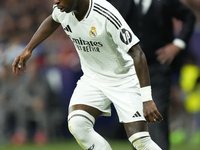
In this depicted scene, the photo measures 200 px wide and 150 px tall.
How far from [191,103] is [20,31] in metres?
4.26

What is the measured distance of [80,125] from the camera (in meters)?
4.21

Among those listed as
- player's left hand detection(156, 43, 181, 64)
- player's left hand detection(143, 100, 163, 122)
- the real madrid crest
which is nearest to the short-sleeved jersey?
the real madrid crest

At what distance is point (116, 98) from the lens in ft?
14.3

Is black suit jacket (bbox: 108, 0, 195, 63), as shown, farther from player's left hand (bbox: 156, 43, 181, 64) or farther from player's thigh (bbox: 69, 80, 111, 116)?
player's thigh (bbox: 69, 80, 111, 116)

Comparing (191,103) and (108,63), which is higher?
(108,63)

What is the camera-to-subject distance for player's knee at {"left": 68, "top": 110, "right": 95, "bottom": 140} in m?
4.21

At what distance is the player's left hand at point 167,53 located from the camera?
5383mm

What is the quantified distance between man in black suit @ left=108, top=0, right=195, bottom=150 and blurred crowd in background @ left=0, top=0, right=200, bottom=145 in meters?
3.36

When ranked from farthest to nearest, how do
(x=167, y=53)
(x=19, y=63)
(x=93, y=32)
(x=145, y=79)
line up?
(x=167, y=53) → (x=19, y=63) → (x=93, y=32) → (x=145, y=79)

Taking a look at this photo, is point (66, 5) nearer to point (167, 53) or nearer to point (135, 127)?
point (135, 127)

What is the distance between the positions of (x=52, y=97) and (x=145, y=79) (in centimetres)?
542

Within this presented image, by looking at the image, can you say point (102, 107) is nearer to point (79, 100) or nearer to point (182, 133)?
point (79, 100)

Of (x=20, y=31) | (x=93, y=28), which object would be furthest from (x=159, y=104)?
(x=20, y=31)

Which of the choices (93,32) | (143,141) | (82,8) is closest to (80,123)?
(143,141)
